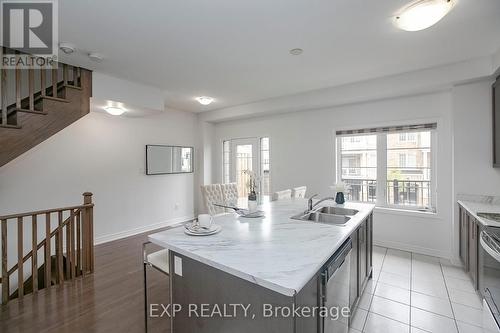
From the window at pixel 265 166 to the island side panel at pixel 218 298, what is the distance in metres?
A: 3.83

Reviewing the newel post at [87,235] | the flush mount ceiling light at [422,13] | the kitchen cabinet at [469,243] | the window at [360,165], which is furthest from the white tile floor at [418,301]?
the newel post at [87,235]

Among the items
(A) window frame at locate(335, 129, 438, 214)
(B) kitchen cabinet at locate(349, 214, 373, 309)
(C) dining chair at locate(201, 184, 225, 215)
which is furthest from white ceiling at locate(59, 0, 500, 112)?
(B) kitchen cabinet at locate(349, 214, 373, 309)

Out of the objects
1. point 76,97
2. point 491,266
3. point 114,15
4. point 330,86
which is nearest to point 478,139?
point 491,266

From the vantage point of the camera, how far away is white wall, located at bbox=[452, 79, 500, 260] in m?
3.02

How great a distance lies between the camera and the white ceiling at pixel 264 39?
195cm

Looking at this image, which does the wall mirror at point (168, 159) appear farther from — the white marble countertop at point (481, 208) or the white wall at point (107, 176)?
the white marble countertop at point (481, 208)

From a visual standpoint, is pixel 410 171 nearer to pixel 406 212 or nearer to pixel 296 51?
pixel 406 212

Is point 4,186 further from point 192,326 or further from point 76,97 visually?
point 192,326

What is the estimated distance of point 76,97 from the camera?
3.13 meters

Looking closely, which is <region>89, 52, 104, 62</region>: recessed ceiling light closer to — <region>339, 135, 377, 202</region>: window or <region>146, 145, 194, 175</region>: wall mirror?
<region>146, 145, 194, 175</region>: wall mirror

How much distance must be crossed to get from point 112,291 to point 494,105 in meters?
5.00

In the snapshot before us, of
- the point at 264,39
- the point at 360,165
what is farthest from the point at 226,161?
the point at 264,39

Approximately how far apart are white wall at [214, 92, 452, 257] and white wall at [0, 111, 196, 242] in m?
1.88

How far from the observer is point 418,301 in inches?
94.7
